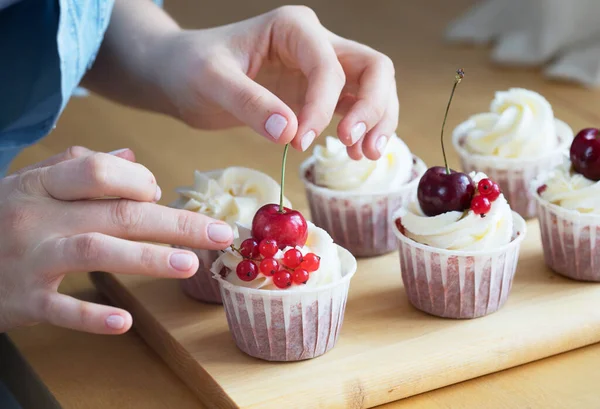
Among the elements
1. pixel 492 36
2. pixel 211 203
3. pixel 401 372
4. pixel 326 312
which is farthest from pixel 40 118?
pixel 492 36

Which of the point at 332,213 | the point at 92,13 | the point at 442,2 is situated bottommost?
the point at 442,2

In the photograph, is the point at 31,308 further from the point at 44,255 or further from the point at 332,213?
the point at 332,213

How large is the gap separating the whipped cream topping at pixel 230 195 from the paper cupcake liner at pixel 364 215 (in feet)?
0.45

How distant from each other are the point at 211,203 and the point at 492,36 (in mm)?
1403

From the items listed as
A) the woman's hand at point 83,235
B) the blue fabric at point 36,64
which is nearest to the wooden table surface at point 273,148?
the woman's hand at point 83,235

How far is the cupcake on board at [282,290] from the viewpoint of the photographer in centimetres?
100

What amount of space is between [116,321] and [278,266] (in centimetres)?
19

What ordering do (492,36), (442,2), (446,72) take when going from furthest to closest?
(442,2)
(492,36)
(446,72)

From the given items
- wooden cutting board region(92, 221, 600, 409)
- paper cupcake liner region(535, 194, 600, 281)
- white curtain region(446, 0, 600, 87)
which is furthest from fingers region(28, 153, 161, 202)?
white curtain region(446, 0, 600, 87)

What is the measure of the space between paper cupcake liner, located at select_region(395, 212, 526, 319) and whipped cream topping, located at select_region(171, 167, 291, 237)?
189 millimetres

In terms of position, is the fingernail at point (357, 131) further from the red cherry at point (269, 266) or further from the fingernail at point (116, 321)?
the fingernail at point (116, 321)

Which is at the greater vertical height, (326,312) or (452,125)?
(326,312)

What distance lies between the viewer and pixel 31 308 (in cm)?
94

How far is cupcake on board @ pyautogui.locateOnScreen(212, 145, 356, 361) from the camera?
100cm
